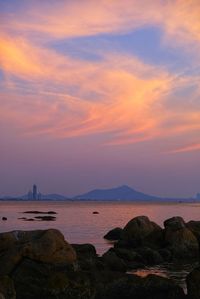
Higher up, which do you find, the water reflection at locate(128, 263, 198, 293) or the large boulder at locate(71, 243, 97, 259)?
the large boulder at locate(71, 243, 97, 259)

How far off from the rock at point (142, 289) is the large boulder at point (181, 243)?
14752 mm

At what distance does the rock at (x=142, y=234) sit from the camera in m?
37.7

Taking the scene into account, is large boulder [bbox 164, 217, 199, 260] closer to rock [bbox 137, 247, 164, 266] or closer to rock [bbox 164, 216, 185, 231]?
rock [bbox 164, 216, 185, 231]

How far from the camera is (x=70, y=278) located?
717 inches

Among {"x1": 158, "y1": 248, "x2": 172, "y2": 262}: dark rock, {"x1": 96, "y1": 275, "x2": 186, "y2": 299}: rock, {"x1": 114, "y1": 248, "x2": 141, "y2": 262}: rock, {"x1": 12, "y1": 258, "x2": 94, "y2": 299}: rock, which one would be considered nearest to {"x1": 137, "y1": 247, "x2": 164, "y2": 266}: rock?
{"x1": 114, "y1": 248, "x2": 141, "y2": 262}: rock

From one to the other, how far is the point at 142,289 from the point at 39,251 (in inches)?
189

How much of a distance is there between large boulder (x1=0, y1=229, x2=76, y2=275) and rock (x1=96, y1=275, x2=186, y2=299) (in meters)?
2.90

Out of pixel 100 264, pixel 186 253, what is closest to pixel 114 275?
pixel 100 264

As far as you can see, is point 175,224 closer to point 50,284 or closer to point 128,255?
point 128,255

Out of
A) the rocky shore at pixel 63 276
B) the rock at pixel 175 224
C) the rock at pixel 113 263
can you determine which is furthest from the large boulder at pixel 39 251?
the rock at pixel 175 224

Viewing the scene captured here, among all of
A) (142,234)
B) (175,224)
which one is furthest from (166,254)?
(142,234)

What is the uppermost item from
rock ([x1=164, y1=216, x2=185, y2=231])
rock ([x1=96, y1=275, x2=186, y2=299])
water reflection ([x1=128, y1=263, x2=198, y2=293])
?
rock ([x1=164, y1=216, x2=185, y2=231])

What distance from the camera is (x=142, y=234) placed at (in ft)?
127

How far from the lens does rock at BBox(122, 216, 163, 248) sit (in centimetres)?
3766
